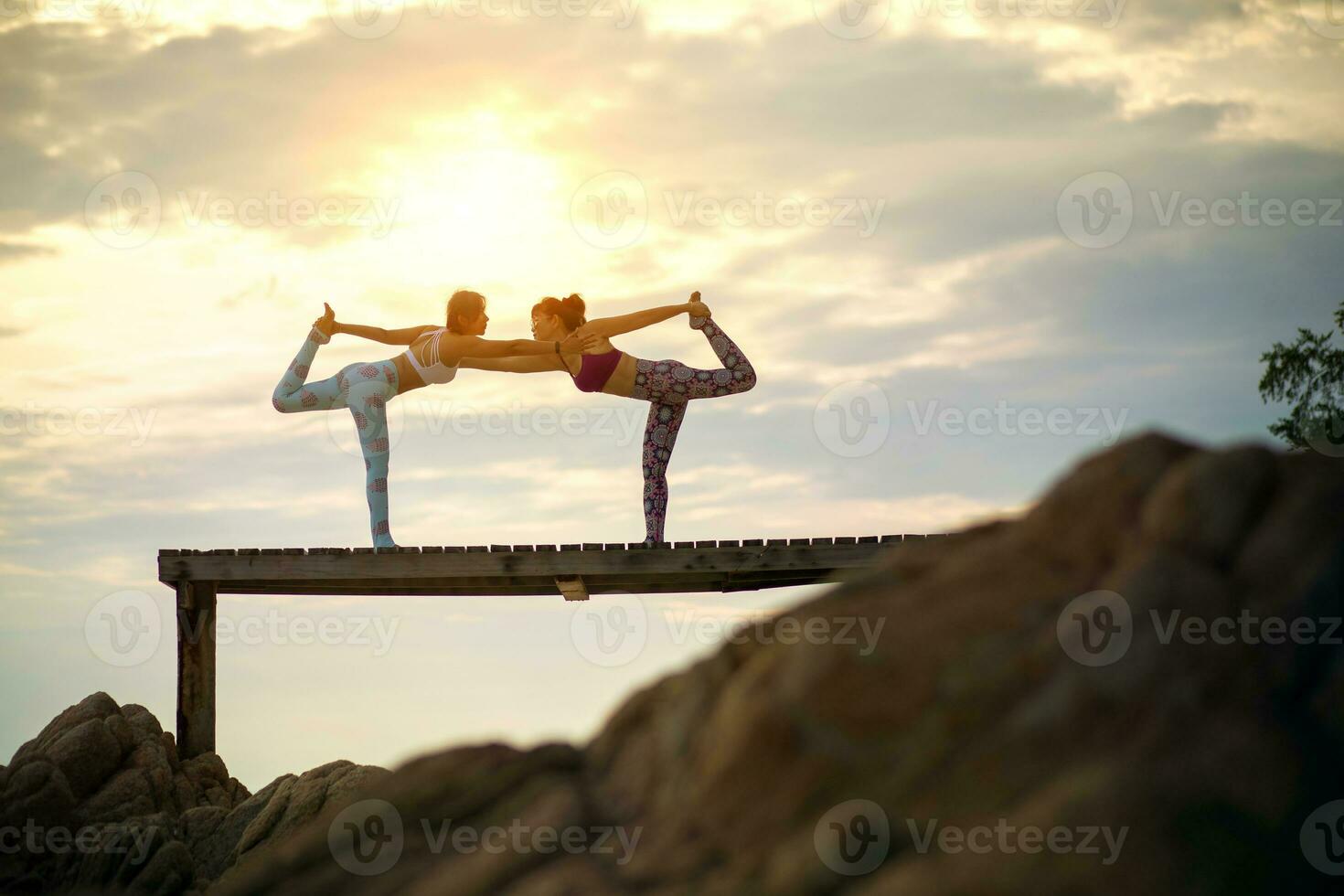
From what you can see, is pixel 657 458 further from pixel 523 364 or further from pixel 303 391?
pixel 303 391

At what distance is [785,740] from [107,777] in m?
9.81

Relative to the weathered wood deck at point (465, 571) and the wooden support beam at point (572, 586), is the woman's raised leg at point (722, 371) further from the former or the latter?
the wooden support beam at point (572, 586)

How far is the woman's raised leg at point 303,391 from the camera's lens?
12781mm

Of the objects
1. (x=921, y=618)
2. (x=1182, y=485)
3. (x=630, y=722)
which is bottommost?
(x=630, y=722)

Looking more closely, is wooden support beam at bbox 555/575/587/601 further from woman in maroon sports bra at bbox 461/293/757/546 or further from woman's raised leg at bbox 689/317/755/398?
woman's raised leg at bbox 689/317/755/398

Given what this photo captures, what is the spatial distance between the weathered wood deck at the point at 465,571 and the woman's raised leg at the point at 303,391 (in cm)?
137

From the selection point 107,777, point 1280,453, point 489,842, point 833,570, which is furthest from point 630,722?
point 107,777

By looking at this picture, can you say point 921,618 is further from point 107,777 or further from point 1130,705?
point 107,777

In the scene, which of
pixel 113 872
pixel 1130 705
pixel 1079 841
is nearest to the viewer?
pixel 1079 841

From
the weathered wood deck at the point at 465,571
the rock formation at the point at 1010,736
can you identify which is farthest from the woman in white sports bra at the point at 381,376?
the rock formation at the point at 1010,736

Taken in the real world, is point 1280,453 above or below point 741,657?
above

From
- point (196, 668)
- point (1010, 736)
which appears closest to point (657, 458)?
point (196, 668)

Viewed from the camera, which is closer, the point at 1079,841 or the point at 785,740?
the point at 1079,841

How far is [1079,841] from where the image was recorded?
9.84ft
